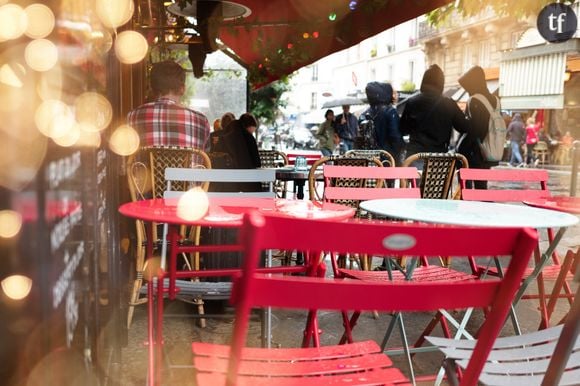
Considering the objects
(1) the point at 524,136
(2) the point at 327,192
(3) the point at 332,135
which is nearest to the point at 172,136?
(2) the point at 327,192

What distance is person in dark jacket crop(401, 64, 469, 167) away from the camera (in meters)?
6.41

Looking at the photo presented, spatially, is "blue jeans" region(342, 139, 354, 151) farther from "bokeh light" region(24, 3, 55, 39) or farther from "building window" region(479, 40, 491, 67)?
"building window" region(479, 40, 491, 67)

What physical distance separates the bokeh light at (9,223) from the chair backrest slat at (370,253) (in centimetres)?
44

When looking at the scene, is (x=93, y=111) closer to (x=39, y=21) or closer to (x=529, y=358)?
(x=39, y=21)

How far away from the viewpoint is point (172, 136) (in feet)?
13.8

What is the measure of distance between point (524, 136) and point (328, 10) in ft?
66.6

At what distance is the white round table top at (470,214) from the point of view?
7.17 ft

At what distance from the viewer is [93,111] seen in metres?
1.91

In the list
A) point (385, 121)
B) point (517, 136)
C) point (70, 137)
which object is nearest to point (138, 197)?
point (70, 137)

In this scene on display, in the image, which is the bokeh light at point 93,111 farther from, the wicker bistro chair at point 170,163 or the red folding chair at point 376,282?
the wicker bistro chair at point 170,163

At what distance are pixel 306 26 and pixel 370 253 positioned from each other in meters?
6.60

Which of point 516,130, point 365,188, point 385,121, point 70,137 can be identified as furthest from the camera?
point 516,130

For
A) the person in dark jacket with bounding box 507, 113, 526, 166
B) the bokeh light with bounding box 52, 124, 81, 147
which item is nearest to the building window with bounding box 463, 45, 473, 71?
the person in dark jacket with bounding box 507, 113, 526, 166

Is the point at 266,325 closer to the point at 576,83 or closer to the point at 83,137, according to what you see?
the point at 83,137
